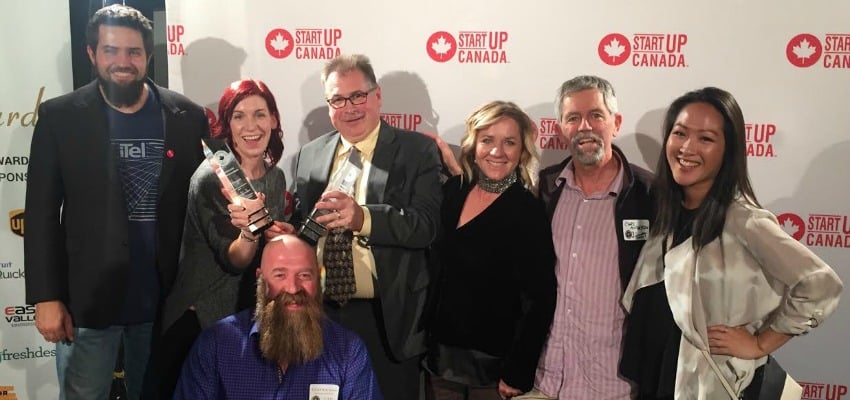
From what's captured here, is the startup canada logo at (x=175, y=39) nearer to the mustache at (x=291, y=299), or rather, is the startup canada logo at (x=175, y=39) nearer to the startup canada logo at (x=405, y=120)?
the startup canada logo at (x=405, y=120)

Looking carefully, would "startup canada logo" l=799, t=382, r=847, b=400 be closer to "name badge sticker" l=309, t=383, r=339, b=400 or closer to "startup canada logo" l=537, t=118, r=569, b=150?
"startup canada logo" l=537, t=118, r=569, b=150

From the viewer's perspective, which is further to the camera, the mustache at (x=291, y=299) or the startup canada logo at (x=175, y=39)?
the startup canada logo at (x=175, y=39)

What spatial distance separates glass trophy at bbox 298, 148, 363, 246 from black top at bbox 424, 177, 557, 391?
1.54 ft

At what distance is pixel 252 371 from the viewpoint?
7.42 ft

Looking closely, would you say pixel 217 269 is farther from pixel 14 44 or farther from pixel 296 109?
pixel 14 44

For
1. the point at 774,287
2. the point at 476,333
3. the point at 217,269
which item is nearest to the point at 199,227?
the point at 217,269

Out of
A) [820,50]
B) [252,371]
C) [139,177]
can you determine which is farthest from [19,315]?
[820,50]

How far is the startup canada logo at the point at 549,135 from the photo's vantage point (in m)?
3.11

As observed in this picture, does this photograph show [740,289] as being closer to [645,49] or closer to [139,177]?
[645,49]

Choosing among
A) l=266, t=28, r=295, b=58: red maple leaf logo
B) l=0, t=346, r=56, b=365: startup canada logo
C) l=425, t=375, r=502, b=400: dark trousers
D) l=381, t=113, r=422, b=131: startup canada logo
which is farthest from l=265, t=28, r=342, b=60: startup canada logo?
l=0, t=346, r=56, b=365: startup canada logo

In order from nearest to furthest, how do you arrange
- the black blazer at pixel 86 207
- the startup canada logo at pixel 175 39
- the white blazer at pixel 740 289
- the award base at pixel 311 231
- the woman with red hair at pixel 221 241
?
the white blazer at pixel 740 289 → the award base at pixel 311 231 → the woman with red hair at pixel 221 241 → the black blazer at pixel 86 207 → the startup canada logo at pixel 175 39

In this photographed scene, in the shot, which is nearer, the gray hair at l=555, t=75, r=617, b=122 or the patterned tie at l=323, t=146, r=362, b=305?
the gray hair at l=555, t=75, r=617, b=122

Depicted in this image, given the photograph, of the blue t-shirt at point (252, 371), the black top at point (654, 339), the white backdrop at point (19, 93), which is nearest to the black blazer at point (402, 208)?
the blue t-shirt at point (252, 371)

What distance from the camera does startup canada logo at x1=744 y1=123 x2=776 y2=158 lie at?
293 cm
